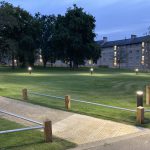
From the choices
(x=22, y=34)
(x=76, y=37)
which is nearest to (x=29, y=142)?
(x=76, y=37)

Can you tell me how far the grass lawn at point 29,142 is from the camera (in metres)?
9.04

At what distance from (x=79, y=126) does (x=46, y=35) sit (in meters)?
82.7

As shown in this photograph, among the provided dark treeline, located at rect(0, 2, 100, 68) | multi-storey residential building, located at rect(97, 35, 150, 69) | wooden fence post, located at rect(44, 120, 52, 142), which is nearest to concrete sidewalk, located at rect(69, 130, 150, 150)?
wooden fence post, located at rect(44, 120, 52, 142)

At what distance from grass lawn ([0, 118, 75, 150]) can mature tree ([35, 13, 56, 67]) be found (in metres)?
67.5

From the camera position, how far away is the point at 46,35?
9288 centimetres

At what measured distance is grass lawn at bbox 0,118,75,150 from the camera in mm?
9039

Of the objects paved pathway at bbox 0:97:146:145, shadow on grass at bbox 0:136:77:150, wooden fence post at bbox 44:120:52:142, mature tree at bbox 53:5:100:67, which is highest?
mature tree at bbox 53:5:100:67

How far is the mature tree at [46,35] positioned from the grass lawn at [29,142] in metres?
67.5

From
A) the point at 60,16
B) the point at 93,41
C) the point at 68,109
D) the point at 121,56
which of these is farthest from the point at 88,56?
the point at 68,109

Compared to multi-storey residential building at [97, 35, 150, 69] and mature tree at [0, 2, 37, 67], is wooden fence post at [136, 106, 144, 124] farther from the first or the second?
multi-storey residential building at [97, 35, 150, 69]

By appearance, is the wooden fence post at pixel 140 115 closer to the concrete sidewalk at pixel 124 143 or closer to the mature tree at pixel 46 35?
the concrete sidewalk at pixel 124 143

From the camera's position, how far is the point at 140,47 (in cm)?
12900

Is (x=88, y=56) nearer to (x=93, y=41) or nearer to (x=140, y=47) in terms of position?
(x=93, y=41)

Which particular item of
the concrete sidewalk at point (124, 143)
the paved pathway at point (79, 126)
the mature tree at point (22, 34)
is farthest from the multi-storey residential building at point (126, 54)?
the concrete sidewalk at point (124, 143)
